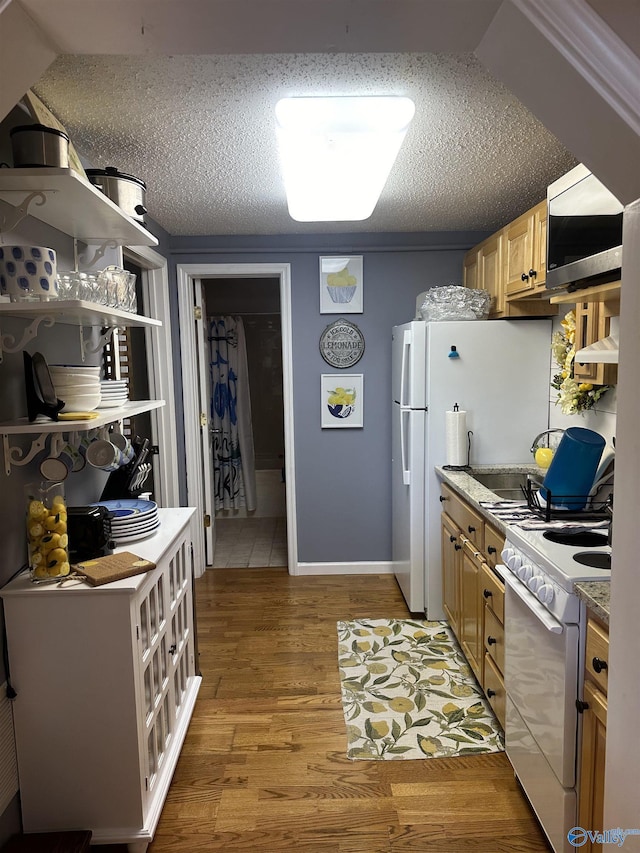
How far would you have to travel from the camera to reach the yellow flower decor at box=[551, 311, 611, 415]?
2.40 meters

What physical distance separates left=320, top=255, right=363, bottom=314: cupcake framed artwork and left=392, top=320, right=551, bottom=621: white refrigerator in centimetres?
65

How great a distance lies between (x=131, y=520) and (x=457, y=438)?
5.82ft

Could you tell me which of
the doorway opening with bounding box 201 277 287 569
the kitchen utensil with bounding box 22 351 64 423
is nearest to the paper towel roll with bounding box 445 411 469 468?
the kitchen utensil with bounding box 22 351 64 423

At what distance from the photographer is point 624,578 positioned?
41.8 inches

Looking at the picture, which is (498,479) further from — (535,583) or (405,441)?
(535,583)

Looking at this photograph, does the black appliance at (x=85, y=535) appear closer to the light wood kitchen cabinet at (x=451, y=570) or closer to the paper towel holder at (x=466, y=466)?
the light wood kitchen cabinet at (x=451, y=570)

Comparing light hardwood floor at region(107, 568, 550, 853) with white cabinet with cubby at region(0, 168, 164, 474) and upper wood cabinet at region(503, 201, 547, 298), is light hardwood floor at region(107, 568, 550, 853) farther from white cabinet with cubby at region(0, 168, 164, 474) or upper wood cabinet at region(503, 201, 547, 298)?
upper wood cabinet at region(503, 201, 547, 298)

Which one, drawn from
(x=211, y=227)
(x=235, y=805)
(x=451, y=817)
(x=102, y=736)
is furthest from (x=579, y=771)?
(x=211, y=227)

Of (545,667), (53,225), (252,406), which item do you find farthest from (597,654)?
(252,406)

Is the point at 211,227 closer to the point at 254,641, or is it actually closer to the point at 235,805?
the point at 254,641

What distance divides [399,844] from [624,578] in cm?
131

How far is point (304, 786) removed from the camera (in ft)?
6.66

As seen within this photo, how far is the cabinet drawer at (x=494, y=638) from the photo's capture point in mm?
2182

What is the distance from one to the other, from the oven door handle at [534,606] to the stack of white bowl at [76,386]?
1.50m
